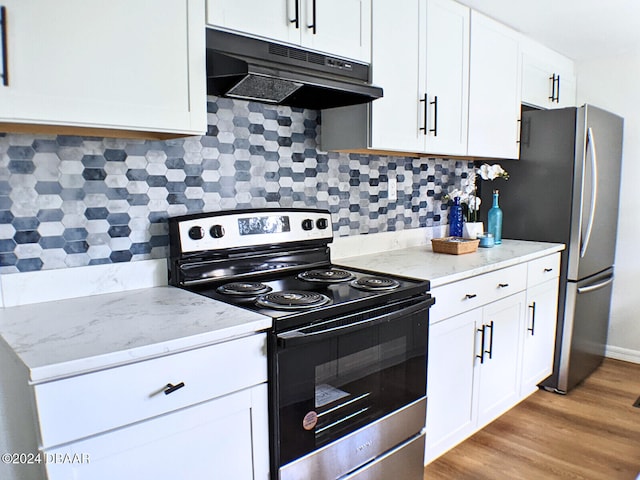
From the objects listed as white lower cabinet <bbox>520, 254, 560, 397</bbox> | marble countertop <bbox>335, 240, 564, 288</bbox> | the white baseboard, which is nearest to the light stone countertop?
marble countertop <bbox>335, 240, 564, 288</bbox>

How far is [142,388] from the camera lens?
112 centimetres

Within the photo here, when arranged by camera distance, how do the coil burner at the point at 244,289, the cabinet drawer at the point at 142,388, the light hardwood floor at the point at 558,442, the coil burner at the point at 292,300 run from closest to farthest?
the cabinet drawer at the point at 142,388
the coil burner at the point at 292,300
the coil burner at the point at 244,289
the light hardwood floor at the point at 558,442

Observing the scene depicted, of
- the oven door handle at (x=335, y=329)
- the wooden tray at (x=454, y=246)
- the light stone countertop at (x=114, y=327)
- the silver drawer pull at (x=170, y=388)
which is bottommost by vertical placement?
the silver drawer pull at (x=170, y=388)

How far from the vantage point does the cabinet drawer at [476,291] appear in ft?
6.50

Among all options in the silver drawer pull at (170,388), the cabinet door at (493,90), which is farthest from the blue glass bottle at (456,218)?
the silver drawer pull at (170,388)

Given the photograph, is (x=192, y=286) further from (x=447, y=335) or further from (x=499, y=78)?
(x=499, y=78)

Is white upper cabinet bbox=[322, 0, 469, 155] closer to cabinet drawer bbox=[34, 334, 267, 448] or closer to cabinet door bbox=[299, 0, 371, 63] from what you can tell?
cabinet door bbox=[299, 0, 371, 63]

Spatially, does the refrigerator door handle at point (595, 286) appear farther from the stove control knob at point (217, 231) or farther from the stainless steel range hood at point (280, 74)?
the stove control knob at point (217, 231)

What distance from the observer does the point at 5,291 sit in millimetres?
1445

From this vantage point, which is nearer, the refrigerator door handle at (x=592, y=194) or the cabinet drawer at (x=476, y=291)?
the cabinet drawer at (x=476, y=291)

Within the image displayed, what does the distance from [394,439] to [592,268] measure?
6.57 ft

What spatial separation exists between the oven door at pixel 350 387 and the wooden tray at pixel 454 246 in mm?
756

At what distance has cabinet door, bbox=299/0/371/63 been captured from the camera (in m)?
1.74

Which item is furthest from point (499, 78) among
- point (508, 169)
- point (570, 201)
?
point (570, 201)
